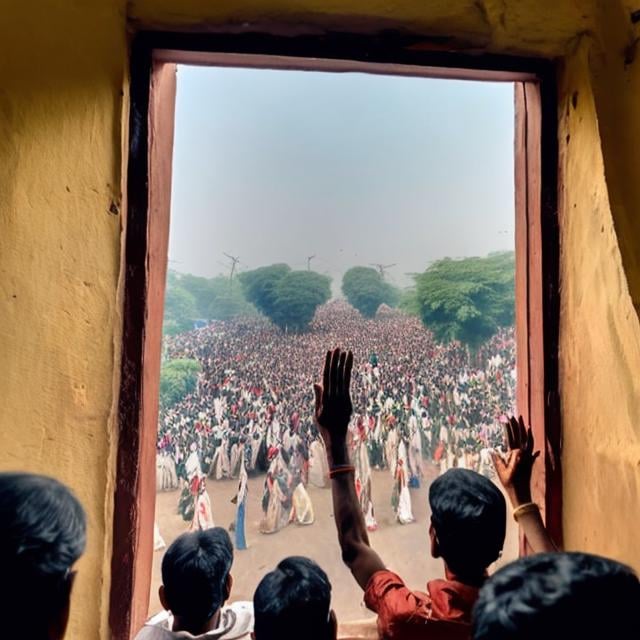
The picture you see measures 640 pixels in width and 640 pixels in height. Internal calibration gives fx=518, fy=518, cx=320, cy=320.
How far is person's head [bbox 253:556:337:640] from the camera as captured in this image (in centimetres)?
58

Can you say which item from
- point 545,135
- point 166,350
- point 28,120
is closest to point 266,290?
point 166,350

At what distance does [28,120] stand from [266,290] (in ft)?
1.45

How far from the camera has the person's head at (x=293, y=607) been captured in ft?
1.89

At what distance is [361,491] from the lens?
0.92 m

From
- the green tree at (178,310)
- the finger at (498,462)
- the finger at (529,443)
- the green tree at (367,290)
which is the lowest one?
the finger at (498,462)

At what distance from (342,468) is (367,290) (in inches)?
12.9

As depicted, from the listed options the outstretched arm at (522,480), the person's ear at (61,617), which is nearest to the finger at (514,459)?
the outstretched arm at (522,480)

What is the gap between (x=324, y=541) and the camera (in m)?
0.90

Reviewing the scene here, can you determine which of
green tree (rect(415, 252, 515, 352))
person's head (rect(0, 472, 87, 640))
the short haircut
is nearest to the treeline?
green tree (rect(415, 252, 515, 352))

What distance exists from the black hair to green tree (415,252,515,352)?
23.5 inches

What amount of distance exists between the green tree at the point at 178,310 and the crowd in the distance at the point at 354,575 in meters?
0.27

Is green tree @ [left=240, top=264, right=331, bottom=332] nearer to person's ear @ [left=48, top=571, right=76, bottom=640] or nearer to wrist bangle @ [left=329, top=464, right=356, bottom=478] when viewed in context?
wrist bangle @ [left=329, top=464, right=356, bottom=478]

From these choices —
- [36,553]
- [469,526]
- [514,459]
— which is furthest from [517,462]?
[36,553]

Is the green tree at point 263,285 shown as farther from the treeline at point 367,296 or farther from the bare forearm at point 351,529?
the bare forearm at point 351,529
